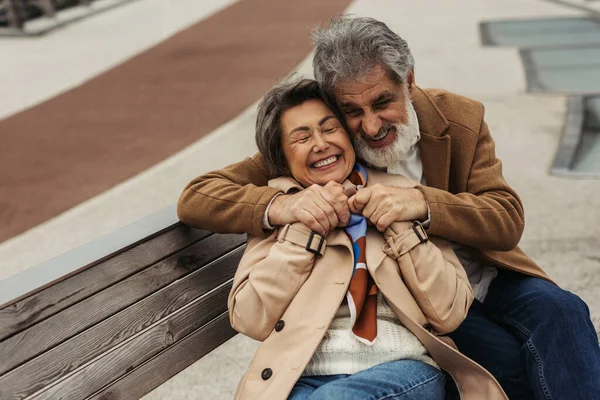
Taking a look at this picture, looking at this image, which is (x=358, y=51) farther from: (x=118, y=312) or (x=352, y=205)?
(x=118, y=312)

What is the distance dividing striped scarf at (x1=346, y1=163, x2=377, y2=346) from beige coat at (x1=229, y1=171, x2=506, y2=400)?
0.09 ft

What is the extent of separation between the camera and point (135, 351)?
2396 mm

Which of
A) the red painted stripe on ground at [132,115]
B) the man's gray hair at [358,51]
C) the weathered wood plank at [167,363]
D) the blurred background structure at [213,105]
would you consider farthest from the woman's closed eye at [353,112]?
the red painted stripe on ground at [132,115]

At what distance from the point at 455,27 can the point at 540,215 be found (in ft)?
22.9

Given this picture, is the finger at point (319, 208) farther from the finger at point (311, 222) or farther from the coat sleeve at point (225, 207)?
the coat sleeve at point (225, 207)

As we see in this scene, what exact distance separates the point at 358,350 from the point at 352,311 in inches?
4.7

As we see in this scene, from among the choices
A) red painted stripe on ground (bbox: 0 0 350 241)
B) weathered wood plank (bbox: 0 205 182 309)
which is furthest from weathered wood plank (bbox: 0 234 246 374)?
red painted stripe on ground (bbox: 0 0 350 241)

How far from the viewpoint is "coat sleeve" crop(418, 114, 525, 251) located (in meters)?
2.43

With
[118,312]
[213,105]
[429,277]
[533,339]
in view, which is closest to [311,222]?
[429,277]

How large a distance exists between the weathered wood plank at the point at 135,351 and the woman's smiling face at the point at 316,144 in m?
0.56

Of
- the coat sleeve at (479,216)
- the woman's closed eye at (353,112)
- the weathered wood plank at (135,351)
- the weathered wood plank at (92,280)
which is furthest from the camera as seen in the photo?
the woman's closed eye at (353,112)

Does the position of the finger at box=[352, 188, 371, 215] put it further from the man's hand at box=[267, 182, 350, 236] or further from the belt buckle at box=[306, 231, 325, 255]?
the belt buckle at box=[306, 231, 325, 255]

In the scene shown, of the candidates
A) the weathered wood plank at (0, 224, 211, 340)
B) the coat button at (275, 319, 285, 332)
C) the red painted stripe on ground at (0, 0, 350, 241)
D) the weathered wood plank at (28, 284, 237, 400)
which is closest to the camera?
the weathered wood plank at (0, 224, 211, 340)

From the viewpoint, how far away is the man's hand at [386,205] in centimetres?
237
